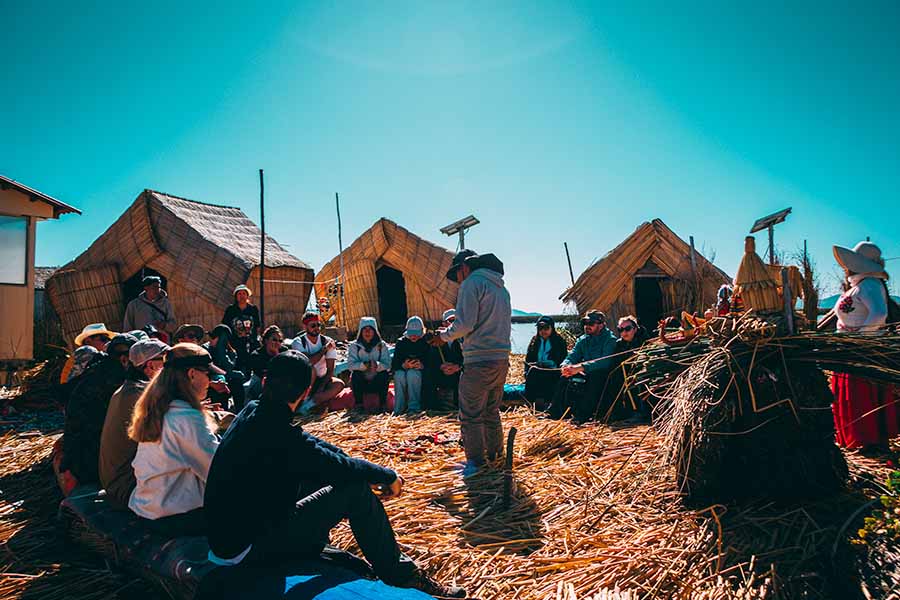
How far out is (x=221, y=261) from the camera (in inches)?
409

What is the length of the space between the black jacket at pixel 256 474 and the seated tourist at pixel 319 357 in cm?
466

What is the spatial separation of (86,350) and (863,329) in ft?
19.7

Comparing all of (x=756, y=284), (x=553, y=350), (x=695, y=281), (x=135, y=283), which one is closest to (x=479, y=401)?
(x=553, y=350)

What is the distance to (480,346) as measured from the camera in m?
4.18

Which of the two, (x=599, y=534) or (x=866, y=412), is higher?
(x=866, y=412)

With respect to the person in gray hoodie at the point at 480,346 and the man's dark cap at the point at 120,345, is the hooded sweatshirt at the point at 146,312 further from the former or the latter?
the person in gray hoodie at the point at 480,346

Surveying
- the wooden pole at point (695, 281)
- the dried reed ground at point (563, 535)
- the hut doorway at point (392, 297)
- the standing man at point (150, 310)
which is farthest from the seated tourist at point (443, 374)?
the hut doorway at point (392, 297)

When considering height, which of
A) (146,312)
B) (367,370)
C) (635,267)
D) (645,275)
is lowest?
(367,370)

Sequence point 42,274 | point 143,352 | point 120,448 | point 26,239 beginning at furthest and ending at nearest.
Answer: point 42,274 → point 26,239 → point 143,352 → point 120,448

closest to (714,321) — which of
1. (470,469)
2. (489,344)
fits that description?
(489,344)

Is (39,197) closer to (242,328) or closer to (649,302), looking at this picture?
(242,328)

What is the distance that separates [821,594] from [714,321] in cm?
127

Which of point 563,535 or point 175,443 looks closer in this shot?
point 175,443

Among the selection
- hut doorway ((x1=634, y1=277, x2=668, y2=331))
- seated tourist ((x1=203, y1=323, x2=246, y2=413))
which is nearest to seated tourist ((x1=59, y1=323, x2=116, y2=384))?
seated tourist ((x1=203, y1=323, x2=246, y2=413))
